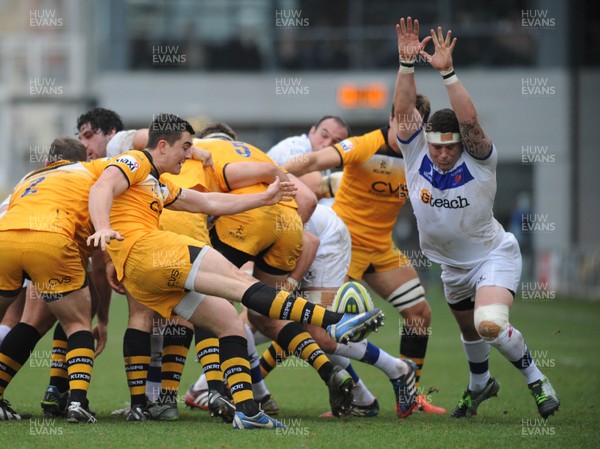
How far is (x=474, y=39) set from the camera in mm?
30172

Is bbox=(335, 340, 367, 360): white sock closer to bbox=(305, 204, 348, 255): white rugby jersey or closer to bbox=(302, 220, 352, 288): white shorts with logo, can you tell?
bbox=(302, 220, 352, 288): white shorts with logo

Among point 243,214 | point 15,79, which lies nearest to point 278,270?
point 243,214

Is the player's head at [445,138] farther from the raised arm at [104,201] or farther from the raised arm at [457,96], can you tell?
the raised arm at [104,201]

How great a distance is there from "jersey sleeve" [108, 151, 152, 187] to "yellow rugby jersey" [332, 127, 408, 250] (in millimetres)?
2044

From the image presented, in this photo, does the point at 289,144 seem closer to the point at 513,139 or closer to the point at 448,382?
the point at 448,382

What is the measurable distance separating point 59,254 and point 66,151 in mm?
1010

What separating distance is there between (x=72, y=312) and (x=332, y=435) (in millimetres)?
2111

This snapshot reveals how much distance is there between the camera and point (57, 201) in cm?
737

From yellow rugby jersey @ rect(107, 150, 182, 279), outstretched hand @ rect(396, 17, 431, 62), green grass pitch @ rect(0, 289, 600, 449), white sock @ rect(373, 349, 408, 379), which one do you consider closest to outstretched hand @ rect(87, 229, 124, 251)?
yellow rugby jersey @ rect(107, 150, 182, 279)

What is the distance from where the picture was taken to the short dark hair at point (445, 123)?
7.57 m

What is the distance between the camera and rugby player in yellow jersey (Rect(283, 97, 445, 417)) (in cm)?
887

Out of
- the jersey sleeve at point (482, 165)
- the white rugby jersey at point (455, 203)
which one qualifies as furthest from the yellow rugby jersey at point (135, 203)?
the jersey sleeve at point (482, 165)

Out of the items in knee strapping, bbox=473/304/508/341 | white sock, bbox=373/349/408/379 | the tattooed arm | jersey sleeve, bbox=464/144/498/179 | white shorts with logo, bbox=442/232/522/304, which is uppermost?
the tattooed arm

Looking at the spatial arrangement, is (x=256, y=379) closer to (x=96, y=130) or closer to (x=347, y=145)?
(x=347, y=145)
